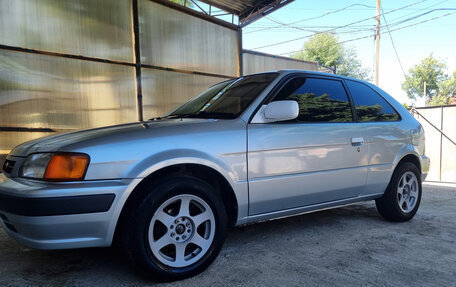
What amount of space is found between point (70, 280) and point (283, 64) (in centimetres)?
951

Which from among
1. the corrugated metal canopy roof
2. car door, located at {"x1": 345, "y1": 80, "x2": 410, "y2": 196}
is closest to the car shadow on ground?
car door, located at {"x1": 345, "y1": 80, "x2": 410, "y2": 196}

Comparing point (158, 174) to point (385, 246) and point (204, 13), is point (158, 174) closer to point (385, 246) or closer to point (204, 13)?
point (385, 246)

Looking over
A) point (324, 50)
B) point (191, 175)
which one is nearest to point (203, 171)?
point (191, 175)

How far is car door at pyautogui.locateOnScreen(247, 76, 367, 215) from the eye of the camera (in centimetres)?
257

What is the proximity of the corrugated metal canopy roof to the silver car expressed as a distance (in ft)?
16.8

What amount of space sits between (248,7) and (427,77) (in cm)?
4887

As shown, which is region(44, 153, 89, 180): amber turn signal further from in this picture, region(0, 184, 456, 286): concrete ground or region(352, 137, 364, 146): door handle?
region(352, 137, 364, 146): door handle

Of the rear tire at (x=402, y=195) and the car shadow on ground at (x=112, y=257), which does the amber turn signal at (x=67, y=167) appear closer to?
the car shadow on ground at (x=112, y=257)

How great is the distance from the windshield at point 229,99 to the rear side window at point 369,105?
1.05 meters

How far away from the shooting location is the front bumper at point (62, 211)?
6.10 ft

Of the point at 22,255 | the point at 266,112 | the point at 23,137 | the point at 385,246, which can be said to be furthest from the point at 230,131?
the point at 23,137

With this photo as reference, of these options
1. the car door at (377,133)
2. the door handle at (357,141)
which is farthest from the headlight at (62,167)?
the car door at (377,133)

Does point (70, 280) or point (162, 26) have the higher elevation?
point (162, 26)

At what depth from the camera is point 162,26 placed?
7168 mm
